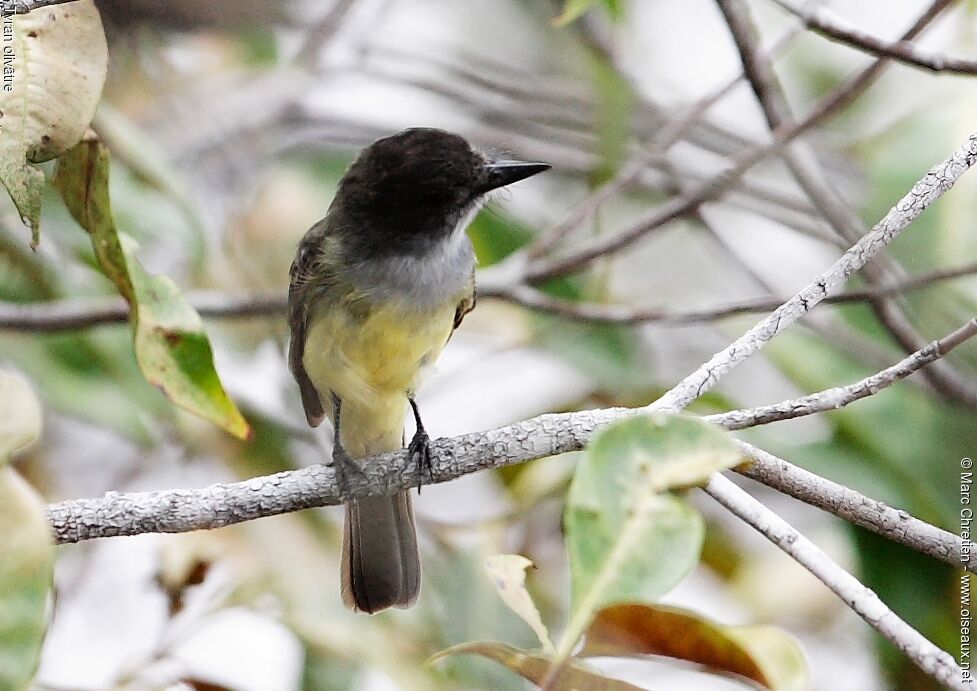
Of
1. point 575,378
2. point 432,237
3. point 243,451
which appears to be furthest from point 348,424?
point 575,378

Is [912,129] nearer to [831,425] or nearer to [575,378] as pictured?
[831,425]

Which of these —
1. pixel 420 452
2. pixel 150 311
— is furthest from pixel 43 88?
pixel 420 452

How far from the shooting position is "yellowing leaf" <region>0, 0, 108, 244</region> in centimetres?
140

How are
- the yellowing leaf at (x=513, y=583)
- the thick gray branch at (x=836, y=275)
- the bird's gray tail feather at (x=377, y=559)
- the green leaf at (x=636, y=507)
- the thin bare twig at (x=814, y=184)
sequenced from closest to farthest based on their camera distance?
the green leaf at (x=636, y=507), the yellowing leaf at (x=513, y=583), the thick gray branch at (x=836, y=275), the thin bare twig at (x=814, y=184), the bird's gray tail feather at (x=377, y=559)

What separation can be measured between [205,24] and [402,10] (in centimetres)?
129

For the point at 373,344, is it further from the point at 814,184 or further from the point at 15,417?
the point at 15,417

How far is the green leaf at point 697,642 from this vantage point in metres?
1.32

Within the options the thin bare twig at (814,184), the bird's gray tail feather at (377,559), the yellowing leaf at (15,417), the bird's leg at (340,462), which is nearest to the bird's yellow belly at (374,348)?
the bird's leg at (340,462)

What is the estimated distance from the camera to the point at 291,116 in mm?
4141

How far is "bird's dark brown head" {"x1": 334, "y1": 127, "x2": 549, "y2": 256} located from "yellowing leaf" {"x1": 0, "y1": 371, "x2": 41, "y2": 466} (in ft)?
4.70

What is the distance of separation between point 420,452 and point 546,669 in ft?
2.92

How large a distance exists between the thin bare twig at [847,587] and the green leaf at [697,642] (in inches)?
3.2

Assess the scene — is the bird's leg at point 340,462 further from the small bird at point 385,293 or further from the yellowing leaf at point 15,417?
the yellowing leaf at point 15,417

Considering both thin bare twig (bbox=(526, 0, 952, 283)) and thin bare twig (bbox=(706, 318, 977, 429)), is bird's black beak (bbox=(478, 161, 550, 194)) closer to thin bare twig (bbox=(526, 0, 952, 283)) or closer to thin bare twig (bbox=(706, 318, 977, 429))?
thin bare twig (bbox=(526, 0, 952, 283))
